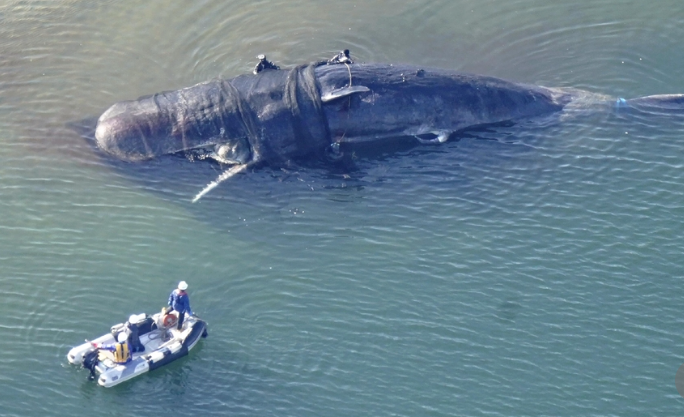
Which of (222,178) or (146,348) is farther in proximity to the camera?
(222,178)

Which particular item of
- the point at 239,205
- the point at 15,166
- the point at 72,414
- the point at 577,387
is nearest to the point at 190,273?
the point at 239,205

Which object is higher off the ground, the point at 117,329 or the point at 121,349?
the point at 117,329

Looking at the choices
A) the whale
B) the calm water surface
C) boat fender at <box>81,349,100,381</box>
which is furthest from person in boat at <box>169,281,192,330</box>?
the whale

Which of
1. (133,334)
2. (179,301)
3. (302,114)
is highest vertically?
(302,114)

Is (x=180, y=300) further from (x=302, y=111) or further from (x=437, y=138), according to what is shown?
(x=437, y=138)

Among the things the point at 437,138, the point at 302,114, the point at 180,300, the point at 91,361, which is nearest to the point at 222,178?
the point at 302,114

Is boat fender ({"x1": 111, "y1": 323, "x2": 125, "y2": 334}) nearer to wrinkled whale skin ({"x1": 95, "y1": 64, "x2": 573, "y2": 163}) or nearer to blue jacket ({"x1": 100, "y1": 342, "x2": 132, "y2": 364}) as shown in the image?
blue jacket ({"x1": 100, "y1": 342, "x2": 132, "y2": 364})
